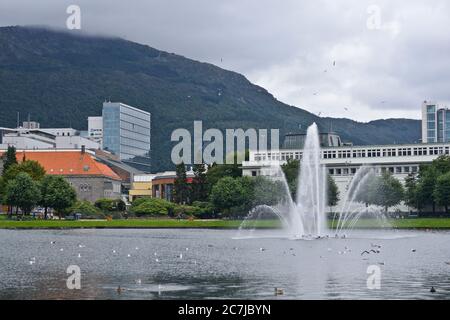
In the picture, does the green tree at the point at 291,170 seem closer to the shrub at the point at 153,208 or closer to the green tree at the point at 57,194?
the shrub at the point at 153,208

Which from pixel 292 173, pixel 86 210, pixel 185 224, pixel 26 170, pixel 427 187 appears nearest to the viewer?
pixel 185 224

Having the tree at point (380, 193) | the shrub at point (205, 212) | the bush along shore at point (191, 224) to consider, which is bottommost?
the bush along shore at point (191, 224)

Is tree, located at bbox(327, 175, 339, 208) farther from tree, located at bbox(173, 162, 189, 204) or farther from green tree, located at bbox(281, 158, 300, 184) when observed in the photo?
tree, located at bbox(173, 162, 189, 204)

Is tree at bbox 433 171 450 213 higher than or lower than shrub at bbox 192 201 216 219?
higher

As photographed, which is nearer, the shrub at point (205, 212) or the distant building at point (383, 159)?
the shrub at point (205, 212)

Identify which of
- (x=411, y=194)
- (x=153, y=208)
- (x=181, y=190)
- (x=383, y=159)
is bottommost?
(x=153, y=208)

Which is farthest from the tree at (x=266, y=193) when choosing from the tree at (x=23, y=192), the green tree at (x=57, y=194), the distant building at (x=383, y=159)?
the distant building at (x=383, y=159)

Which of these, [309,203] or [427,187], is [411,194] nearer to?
[427,187]

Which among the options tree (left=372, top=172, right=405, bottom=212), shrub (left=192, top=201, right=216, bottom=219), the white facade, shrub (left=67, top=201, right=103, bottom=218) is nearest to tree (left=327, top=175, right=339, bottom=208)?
tree (left=372, top=172, right=405, bottom=212)

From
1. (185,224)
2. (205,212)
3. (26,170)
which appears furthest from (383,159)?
(26,170)

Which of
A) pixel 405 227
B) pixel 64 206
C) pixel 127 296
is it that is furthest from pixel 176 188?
pixel 127 296

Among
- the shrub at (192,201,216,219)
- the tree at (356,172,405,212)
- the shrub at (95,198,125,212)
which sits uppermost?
the tree at (356,172,405,212)
